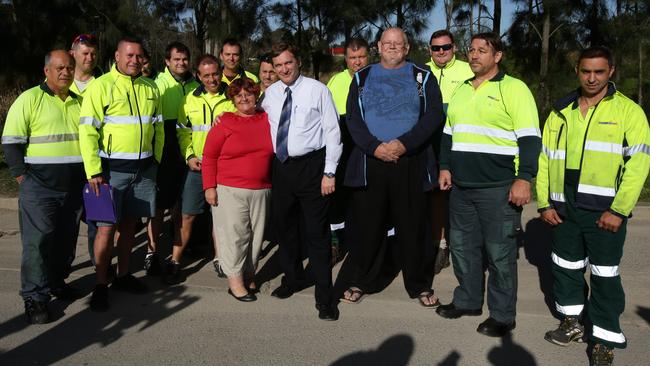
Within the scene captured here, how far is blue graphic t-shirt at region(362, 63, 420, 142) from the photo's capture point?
4238 mm

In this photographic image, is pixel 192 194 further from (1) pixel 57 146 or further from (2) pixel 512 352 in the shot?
(2) pixel 512 352

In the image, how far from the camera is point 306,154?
4.29 m

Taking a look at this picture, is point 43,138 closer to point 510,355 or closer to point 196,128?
point 196,128

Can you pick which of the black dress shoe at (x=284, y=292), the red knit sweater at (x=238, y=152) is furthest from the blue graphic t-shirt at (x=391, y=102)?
the black dress shoe at (x=284, y=292)

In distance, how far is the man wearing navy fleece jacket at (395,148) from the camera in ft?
13.9

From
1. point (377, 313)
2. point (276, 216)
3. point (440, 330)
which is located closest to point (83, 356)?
point (276, 216)

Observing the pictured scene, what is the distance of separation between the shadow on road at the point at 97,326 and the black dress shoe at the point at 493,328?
212 centimetres

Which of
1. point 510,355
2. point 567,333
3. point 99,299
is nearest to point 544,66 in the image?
point 567,333

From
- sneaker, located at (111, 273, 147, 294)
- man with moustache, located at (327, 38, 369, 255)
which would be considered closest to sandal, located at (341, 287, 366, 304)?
man with moustache, located at (327, 38, 369, 255)

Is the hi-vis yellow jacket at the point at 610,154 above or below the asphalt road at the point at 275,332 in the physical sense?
above

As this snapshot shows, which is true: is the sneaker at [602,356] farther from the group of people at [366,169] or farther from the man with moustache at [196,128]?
the man with moustache at [196,128]

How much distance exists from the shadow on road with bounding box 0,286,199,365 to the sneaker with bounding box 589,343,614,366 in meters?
2.78

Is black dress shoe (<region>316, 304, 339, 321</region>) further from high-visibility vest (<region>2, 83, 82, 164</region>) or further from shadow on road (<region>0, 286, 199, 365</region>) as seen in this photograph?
high-visibility vest (<region>2, 83, 82, 164</region>)

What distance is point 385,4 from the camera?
16.5 m
